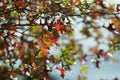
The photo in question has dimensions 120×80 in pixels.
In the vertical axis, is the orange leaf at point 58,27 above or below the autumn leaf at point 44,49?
above

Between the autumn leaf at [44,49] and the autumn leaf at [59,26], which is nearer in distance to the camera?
the autumn leaf at [59,26]

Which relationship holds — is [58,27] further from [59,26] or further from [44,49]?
[44,49]

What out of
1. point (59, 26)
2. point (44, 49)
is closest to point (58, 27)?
point (59, 26)

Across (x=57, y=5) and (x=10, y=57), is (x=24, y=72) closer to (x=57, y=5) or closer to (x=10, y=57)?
(x=10, y=57)

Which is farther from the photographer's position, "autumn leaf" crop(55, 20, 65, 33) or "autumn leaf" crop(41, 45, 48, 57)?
"autumn leaf" crop(41, 45, 48, 57)

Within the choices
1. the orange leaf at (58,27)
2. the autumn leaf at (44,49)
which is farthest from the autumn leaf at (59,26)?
the autumn leaf at (44,49)

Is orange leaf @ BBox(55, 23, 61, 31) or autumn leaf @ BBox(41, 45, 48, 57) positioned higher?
orange leaf @ BBox(55, 23, 61, 31)

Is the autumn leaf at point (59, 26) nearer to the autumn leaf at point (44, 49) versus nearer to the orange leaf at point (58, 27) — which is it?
the orange leaf at point (58, 27)

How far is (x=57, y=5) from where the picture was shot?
548 centimetres

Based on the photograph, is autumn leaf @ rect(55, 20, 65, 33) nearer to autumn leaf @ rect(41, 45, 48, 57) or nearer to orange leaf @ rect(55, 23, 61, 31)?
orange leaf @ rect(55, 23, 61, 31)

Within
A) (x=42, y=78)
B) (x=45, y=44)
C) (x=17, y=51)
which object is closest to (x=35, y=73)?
(x=42, y=78)

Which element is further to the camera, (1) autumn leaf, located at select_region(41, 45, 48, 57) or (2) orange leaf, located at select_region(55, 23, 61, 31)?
(1) autumn leaf, located at select_region(41, 45, 48, 57)

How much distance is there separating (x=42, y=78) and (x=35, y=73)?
0.48 feet

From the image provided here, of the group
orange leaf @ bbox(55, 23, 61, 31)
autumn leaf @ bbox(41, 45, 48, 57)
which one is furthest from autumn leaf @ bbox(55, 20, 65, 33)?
autumn leaf @ bbox(41, 45, 48, 57)
